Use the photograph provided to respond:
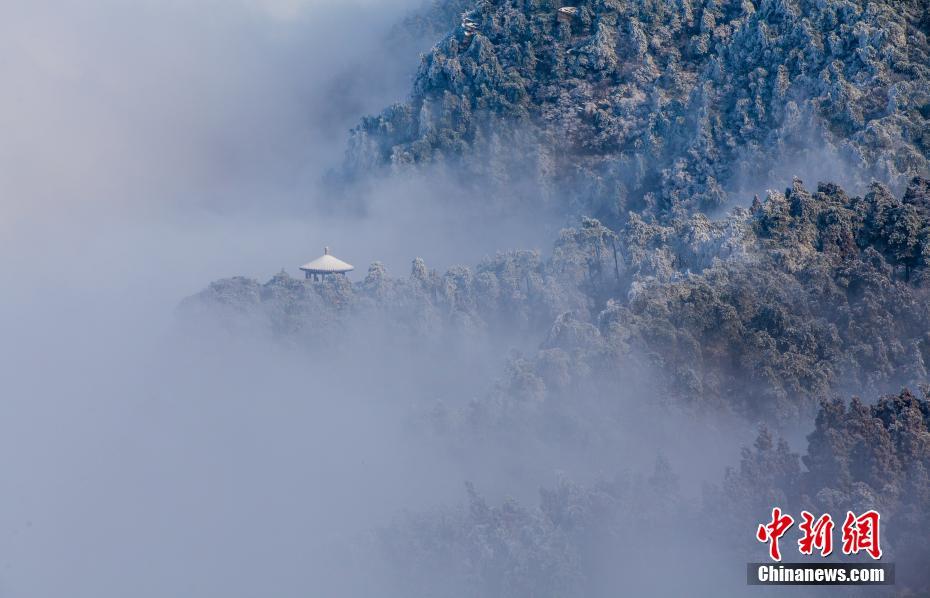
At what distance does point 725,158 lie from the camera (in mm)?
52344

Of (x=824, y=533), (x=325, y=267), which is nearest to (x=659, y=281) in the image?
(x=824, y=533)

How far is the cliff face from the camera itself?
50031 mm

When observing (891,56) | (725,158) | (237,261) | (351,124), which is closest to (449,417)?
(725,158)

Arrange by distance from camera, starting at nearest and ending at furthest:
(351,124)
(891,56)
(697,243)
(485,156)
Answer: (697,243)
(891,56)
(485,156)
(351,124)

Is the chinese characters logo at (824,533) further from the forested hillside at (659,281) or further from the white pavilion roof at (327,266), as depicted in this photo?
the white pavilion roof at (327,266)

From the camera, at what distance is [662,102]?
56.8 meters

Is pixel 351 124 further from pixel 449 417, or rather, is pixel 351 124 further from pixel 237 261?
pixel 449 417

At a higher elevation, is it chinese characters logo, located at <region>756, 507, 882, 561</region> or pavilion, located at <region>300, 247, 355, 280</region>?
pavilion, located at <region>300, 247, 355, 280</region>

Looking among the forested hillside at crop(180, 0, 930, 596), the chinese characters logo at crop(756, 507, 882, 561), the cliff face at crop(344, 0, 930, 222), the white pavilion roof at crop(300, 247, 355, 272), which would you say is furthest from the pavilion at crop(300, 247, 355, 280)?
the chinese characters logo at crop(756, 507, 882, 561)

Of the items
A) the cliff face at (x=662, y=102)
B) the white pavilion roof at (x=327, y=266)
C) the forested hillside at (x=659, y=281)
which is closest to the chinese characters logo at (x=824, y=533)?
the forested hillside at (x=659, y=281)

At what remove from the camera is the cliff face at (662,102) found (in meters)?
50.0

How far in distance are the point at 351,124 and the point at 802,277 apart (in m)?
39.6

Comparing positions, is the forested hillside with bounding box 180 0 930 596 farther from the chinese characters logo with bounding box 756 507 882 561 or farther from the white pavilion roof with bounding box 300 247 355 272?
the white pavilion roof with bounding box 300 247 355 272

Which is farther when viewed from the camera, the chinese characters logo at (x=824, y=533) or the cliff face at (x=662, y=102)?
the cliff face at (x=662, y=102)
